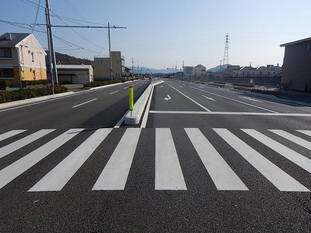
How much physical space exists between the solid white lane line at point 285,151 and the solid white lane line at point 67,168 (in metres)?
4.53

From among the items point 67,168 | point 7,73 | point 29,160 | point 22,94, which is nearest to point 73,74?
point 7,73

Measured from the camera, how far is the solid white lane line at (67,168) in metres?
3.63

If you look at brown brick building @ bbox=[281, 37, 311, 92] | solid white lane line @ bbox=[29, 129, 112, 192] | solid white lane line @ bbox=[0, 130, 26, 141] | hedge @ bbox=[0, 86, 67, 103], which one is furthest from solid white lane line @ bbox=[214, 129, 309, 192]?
brown brick building @ bbox=[281, 37, 311, 92]

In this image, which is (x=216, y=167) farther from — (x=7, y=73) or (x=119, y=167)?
(x=7, y=73)

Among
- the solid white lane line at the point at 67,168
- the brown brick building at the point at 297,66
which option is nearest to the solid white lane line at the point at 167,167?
the solid white lane line at the point at 67,168

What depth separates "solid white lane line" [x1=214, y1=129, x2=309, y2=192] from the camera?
3695mm

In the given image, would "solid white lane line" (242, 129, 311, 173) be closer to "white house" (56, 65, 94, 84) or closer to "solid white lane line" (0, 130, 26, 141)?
"solid white lane line" (0, 130, 26, 141)

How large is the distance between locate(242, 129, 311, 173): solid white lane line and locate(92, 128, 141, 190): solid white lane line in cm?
353

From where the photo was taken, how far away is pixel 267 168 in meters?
4.41

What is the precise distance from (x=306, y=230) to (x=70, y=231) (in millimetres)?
2787

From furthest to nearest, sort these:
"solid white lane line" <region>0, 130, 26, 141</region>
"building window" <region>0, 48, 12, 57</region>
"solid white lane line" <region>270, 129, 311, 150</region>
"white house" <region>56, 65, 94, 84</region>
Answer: "white house" <region>56, 65, 94, 84</region> < "building window" <region>0, 48, 12, 57</region> < "solid white lane line" <region>0, 130, 26, 141</region> < "solid white lane line" <region>270, 129, 311, 150</region>

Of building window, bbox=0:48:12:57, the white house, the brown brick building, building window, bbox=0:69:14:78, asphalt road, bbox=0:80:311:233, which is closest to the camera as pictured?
asphalt road, bbox=0:80:311:233

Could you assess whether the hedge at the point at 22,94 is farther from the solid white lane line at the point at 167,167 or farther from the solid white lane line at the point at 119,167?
the solid white lane line at the point at 167,167

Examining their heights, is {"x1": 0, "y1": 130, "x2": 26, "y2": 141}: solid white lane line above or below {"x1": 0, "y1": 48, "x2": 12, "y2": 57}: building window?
below
